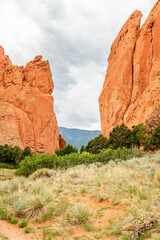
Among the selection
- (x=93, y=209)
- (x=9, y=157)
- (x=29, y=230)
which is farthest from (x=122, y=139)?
(x=29, y=230)

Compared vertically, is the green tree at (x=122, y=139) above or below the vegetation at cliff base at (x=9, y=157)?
→ above

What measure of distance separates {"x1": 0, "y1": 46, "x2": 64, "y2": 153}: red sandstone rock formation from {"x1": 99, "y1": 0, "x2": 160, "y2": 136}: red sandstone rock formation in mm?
15393

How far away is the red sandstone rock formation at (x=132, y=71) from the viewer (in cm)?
4072

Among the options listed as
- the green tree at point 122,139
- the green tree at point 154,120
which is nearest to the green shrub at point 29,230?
the green tree at point 122,139

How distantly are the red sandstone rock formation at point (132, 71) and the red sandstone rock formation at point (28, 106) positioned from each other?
1539cm

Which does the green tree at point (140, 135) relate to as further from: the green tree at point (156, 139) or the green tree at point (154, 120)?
the green tree at point (156, 139)

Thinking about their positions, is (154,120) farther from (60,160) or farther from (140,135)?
(60,160)

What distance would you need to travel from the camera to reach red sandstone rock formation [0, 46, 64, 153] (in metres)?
46.0

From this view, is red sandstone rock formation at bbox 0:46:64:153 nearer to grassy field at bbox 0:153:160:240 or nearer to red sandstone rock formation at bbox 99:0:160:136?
red sandstone rock formation at bbox 99:0:160:136

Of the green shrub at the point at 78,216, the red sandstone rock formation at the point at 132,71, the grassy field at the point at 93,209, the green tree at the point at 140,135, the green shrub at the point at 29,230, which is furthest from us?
the red sandstone rock formation at the point at 132,71

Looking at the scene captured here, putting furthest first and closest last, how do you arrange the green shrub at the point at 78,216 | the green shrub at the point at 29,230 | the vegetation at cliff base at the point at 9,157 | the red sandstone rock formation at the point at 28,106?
the red sandstone rock formation at the point at 28,106 → the vegetation at cliff base at the point at 9,157 → the green shrub at the point at 78,216 → the green shrub at the point at 29,230

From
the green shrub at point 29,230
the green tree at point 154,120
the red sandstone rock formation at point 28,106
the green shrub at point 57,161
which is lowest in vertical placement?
the green shrub at point 29,230

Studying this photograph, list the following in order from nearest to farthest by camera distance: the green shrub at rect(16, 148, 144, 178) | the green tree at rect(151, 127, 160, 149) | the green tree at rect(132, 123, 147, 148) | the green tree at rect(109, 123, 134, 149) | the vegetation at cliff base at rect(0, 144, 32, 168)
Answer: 1. the green shrub at rect(16, 148, 144, 178)
2. the green tree at rect(151, 127, 160, 149)
3. the green tree at rect(132, 123, 147, 148)
4. the green tree at rect(109, 123, 134, 149)
5. the vegetation at cliff base at rect(0, 144, 32, 168)

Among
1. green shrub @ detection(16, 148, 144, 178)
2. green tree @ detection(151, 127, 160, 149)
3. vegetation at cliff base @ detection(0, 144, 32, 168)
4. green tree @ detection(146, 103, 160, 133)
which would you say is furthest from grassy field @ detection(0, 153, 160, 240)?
vegetation at cliff base @ detection(0, 144, 32, 168)
